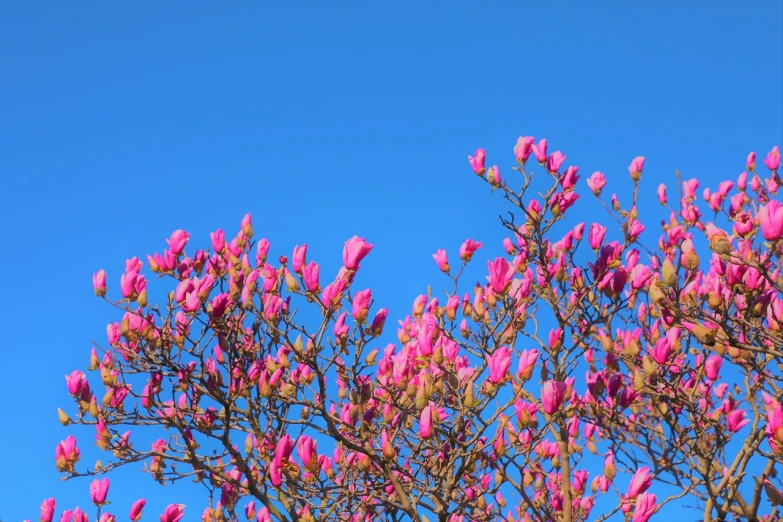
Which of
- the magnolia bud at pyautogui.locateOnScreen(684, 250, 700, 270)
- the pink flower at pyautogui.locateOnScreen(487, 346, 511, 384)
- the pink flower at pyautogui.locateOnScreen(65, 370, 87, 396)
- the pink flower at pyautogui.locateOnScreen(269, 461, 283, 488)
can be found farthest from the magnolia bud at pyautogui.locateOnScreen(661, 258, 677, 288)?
the pink flower at pyautogui.locateOnScreen(65, 370, 87, 396)

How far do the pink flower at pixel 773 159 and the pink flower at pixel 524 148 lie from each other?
3611 millimetres

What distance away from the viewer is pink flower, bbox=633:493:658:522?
399 cm

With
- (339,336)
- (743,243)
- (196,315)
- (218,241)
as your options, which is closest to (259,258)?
(218,241)

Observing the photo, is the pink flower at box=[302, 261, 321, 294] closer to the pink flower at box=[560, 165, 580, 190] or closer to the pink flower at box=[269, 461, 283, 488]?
the pink flower at box=[269, 461, 283, 488]

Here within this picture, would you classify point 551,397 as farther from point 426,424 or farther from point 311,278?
point 311,278

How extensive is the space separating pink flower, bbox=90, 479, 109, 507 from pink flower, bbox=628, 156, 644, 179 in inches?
182

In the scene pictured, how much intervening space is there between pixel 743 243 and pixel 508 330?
57.0 inches

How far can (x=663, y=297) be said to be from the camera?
12.8ft

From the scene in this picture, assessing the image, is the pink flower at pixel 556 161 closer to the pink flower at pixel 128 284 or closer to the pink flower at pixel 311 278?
the pink flower at pixel 311 278

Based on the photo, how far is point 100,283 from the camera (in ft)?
15.7

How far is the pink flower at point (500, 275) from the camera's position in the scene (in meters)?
4.29

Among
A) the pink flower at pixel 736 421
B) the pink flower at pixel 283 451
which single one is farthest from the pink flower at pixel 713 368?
the pink flower at pixel 283 451

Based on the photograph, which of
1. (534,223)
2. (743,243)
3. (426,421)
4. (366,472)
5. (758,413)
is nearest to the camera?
(426,421)

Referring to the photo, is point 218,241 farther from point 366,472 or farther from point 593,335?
point 593,335
